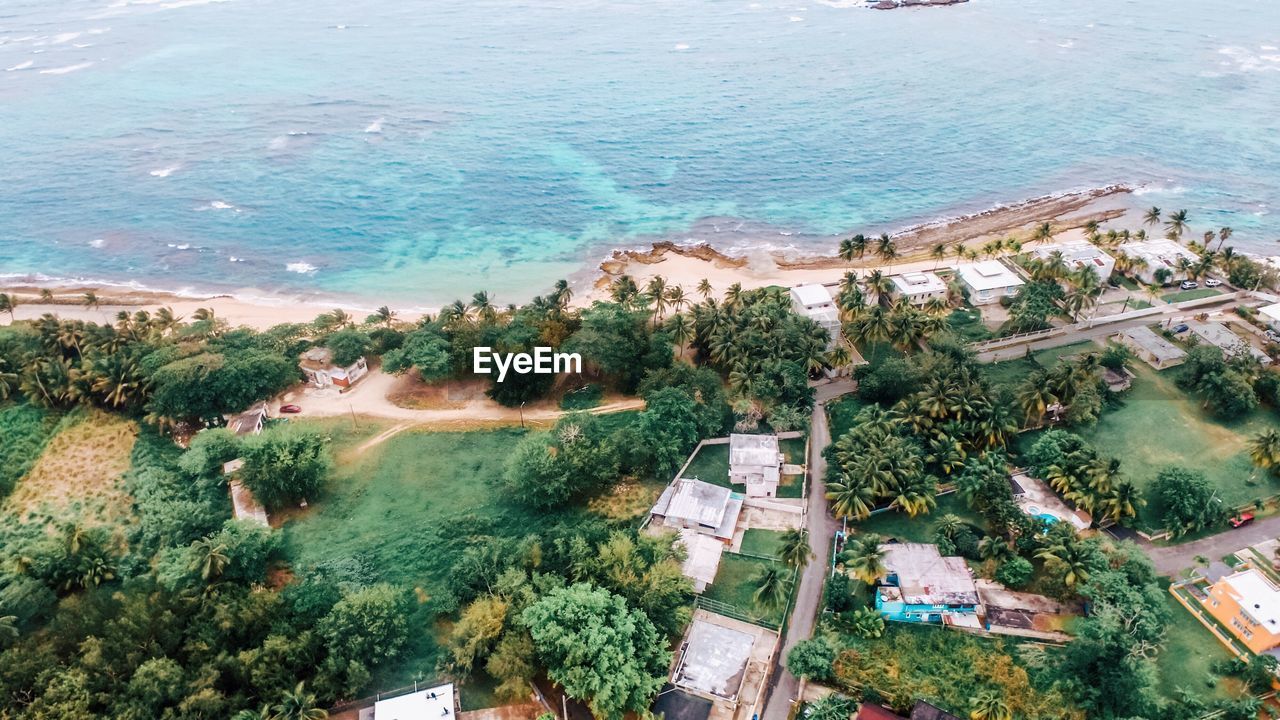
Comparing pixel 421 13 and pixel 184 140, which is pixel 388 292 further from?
pixel 421 13

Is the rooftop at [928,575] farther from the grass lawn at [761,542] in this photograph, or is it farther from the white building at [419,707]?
the white building at [419,707]

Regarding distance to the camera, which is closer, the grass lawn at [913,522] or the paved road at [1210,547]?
the paved road at [1210,547]

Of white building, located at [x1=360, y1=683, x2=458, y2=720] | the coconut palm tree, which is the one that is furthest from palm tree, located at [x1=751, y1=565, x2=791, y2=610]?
the coconut palm tree

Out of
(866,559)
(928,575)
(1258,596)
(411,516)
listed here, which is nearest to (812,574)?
(866,559)

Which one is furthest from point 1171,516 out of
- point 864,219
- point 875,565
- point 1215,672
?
point 864,219

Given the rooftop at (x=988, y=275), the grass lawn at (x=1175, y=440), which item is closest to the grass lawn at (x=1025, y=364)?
the grass lawn at (x=1175, y=440)
